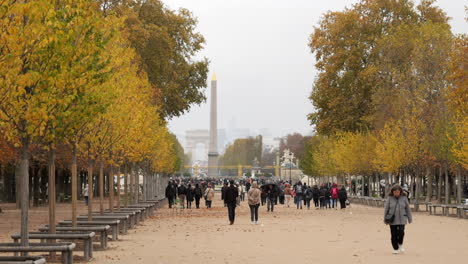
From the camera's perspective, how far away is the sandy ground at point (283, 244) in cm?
2342

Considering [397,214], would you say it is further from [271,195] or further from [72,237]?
[271,195]

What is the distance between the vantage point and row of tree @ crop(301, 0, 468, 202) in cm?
6059

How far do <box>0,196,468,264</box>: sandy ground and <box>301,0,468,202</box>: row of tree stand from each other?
18669 millimetres

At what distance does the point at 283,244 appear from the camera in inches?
1139

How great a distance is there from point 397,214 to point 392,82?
1574 inches

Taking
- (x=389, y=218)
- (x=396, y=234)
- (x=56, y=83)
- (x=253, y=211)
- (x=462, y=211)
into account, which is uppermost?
(x=56, y=83)

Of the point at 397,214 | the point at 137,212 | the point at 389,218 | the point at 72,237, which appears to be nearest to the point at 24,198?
the point at 72,237

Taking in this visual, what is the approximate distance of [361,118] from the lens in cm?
6588

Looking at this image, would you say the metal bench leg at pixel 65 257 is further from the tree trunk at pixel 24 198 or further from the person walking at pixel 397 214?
the person walking at pixel 397 214

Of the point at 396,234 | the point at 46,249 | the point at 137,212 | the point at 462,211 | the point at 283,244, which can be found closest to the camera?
the point at 46,249

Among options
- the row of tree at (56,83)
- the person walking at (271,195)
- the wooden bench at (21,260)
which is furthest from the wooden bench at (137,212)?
the wooden bench at (21,260)

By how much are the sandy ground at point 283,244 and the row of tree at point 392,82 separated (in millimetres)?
18669

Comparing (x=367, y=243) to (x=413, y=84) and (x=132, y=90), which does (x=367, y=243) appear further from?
(x=413, y=84)

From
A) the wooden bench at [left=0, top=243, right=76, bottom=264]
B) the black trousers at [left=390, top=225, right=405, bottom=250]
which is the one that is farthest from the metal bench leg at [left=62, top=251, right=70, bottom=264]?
the black trousers at [left=390, top=225, right=405, bottom=250]
